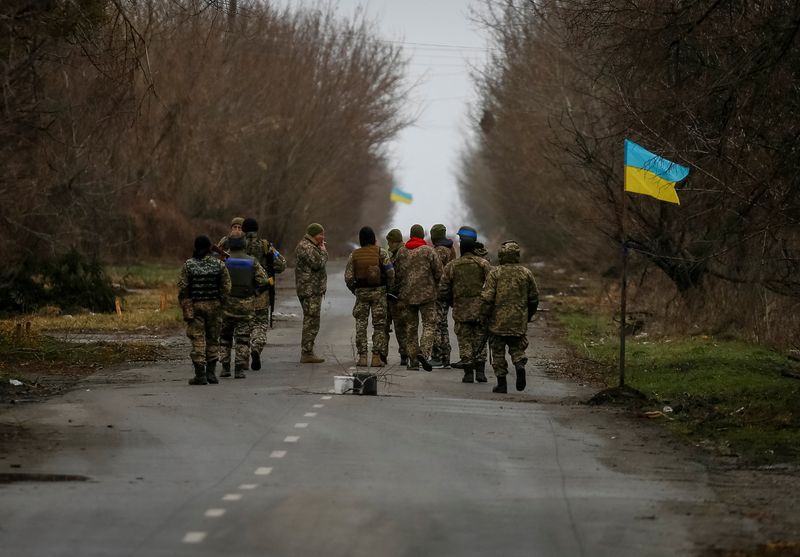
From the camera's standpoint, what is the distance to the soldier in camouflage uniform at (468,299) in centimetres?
1977

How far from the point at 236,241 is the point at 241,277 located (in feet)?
1.78

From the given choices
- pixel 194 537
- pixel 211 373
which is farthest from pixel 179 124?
pixel 194 537

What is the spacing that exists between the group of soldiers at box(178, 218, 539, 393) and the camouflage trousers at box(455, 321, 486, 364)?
→ 1 cm

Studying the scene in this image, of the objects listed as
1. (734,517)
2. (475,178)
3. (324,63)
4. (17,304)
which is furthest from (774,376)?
(475,178)

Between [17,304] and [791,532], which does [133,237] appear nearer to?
[17,304]

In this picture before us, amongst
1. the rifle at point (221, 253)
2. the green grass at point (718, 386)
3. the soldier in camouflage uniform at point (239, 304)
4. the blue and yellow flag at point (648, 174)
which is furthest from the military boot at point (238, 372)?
the blue and yellow flag at point (648, 174)

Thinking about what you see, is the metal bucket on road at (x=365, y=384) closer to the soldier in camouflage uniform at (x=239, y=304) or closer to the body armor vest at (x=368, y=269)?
the soldier in camouflage uniform at (x=239, y=304)

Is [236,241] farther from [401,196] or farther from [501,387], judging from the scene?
[401,196]

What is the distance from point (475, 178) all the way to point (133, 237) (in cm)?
7859

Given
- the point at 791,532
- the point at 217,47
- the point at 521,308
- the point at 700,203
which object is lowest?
the point at 791,532

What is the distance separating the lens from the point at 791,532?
9906mm

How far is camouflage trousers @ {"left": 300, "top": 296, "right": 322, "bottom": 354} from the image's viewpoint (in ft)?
70.0

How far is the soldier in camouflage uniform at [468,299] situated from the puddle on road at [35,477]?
28.1 feet

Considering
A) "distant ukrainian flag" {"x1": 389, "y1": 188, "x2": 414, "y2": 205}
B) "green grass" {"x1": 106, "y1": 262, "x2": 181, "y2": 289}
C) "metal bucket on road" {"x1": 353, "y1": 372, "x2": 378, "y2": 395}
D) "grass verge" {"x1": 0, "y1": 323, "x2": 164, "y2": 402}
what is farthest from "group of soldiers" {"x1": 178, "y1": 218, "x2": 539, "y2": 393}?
"distant ukrainian flag" {"x1": 389, "y1": 188, "x2": 414, "y2": 205}
